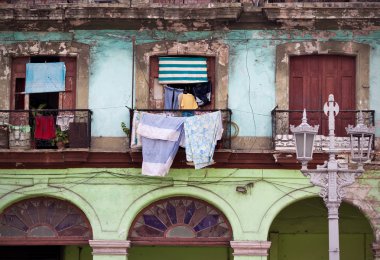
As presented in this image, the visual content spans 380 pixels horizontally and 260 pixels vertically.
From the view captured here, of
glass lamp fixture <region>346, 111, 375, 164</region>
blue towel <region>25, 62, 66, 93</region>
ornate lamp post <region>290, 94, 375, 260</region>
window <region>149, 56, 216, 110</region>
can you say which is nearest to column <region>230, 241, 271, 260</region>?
window <region>149, 56, 216, 110</region>

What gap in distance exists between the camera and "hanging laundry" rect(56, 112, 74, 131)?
18500mm

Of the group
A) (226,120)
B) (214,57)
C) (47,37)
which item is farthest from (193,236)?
(47,37)

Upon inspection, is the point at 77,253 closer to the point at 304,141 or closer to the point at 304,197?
the point at 304,197

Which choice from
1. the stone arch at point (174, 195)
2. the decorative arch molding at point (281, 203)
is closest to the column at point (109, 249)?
the stone arch at point (174, 195)

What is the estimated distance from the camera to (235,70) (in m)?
18.6

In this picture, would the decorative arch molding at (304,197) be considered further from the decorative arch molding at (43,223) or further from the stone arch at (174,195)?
the decorative arch molding at (43,223)

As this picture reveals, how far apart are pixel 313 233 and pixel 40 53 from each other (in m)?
7.26

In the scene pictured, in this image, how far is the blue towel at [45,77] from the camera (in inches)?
742

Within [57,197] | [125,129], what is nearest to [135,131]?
[125,129]

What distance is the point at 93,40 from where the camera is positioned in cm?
1883

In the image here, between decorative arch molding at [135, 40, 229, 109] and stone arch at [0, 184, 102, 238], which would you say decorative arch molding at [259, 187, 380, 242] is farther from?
stone arch at [0, 184, 102, 238]

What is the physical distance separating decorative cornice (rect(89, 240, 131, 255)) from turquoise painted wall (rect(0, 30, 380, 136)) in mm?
2223

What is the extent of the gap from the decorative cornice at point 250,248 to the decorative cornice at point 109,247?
2.20 meters

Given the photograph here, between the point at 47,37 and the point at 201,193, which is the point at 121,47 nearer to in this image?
the point at 47,37
